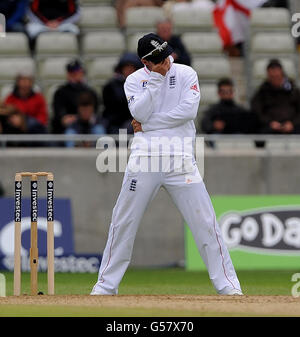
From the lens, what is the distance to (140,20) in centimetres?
1947

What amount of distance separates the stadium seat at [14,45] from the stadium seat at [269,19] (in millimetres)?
4048

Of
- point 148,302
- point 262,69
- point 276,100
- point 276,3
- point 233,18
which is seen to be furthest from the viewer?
point 276,3

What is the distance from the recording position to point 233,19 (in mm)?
19766

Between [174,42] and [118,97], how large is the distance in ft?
4.92

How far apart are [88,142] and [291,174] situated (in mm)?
3092

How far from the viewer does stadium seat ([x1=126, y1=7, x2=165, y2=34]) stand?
1942 cm

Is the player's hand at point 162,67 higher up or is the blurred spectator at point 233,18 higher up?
the blurred spectator at point 233,18

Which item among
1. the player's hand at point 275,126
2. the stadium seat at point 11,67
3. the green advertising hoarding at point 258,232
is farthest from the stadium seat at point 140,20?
the green advertising hoarding at point 258,232

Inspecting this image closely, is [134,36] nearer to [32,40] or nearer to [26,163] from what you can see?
[32,40]

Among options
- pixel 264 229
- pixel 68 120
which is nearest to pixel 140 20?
pixel 68 120

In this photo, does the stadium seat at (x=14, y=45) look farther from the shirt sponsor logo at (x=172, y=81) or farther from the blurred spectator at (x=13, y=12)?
the shirt sponsor logo at (x=172, y=81)

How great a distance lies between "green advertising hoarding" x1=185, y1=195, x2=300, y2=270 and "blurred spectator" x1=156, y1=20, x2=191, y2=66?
2.63 metres

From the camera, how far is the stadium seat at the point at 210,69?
18984 mm

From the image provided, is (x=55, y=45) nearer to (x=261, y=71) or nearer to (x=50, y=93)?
(x=50, y=93)
